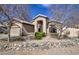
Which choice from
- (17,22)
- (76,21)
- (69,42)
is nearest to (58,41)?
(69,42)

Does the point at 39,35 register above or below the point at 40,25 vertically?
below

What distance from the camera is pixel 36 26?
3576 millimetres

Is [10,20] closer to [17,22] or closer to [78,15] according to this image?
[17,22]

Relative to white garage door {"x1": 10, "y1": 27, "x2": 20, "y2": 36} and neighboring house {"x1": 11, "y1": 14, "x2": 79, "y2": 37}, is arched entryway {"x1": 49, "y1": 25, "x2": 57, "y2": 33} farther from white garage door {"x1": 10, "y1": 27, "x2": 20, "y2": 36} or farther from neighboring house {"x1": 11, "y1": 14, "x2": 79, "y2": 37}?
white garage door {"x1": 10, "y1": 27, "x2": 20, "y2": 36}

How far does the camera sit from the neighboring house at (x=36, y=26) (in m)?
3.54

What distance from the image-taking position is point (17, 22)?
355 cm

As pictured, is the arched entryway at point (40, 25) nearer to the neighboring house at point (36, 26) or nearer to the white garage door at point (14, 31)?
the neighboring house at point (36, 26)

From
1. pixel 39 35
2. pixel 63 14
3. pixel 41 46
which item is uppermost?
pixel 63 14

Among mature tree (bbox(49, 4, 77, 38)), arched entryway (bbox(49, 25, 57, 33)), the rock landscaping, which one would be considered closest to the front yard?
the rock landscaping

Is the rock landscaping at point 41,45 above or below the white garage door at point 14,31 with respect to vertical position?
below

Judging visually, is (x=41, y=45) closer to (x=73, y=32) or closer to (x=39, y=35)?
(x=39, y=35)

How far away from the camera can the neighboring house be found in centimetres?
354

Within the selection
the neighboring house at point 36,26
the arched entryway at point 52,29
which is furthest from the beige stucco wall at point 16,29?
the arched entryway at point 52,29

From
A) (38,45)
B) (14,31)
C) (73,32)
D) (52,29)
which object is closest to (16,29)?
(14,31)
